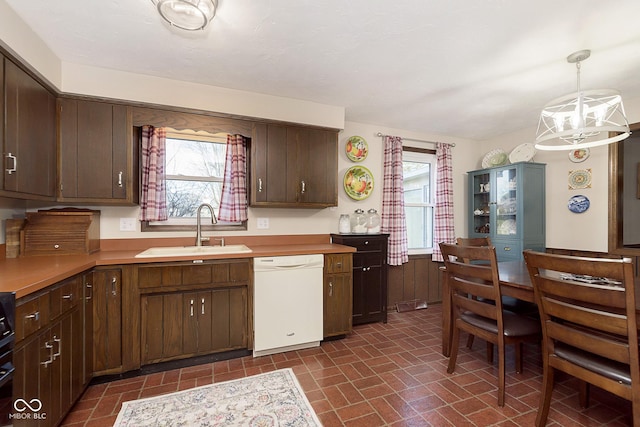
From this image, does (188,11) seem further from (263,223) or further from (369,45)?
(263,223)

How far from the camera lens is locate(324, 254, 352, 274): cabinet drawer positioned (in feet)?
9.09

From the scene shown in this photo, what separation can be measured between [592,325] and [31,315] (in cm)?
265

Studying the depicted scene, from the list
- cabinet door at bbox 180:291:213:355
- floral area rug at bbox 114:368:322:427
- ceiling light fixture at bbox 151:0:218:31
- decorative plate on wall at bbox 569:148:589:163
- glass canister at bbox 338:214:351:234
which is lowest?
floral area rug at bbox 114:368:322:427

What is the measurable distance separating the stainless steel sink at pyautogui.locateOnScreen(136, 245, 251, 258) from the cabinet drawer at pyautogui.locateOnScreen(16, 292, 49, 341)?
0.73 m

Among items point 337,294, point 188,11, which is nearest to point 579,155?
point 337,294

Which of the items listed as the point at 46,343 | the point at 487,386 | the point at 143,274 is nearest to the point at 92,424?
the point at 46,343

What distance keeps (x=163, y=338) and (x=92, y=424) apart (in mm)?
620

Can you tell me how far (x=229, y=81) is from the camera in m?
2.57

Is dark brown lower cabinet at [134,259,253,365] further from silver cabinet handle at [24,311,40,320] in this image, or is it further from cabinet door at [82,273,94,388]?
silver cabinet handle at [24,311,40,320]

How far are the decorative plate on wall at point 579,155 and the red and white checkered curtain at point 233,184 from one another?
3.85 m

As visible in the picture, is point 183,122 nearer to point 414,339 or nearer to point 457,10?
point 457,10

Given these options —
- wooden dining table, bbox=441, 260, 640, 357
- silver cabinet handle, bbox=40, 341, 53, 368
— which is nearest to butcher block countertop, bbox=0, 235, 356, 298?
silver cabinet handle, bbox=40, 341, 53, 368

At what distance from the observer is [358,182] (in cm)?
366

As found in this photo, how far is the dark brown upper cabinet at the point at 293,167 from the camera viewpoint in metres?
2.83
